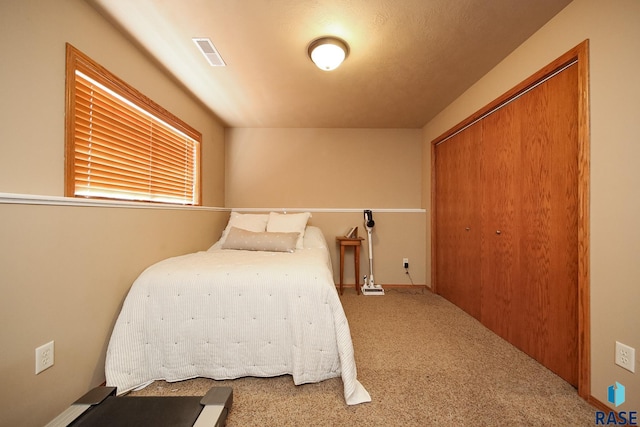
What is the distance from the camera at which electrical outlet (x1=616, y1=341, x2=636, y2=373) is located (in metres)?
1.10

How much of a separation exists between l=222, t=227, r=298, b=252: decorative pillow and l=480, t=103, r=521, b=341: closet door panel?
1.76 metres

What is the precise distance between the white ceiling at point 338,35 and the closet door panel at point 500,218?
0.54 m

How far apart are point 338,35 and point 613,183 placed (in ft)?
5.75

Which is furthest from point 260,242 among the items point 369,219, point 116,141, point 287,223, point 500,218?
point 500,218

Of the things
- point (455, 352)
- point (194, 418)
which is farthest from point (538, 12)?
point (194, 418)

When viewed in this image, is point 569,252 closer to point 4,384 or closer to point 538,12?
point 538,12

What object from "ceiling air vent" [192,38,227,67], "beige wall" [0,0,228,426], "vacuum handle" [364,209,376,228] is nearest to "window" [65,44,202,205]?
"beige wall" [0,0,228,426]

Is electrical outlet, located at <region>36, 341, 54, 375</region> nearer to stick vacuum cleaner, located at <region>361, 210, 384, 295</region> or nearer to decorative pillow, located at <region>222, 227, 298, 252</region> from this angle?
decorative pillow, located at <region>222, 227, 298, 252</region>

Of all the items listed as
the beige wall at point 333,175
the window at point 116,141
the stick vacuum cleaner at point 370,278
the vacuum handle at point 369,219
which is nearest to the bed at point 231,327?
the window at point 116,141

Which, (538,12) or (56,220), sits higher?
(538,12)

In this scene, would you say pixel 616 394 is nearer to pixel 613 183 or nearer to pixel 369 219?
pixel 613 183

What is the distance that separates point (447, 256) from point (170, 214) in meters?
2.95

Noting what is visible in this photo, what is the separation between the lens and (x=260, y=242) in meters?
2.32

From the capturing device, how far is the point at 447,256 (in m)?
2.89
